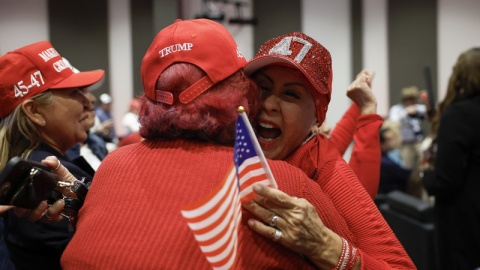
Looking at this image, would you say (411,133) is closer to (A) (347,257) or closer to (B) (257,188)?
(A) (347,257)

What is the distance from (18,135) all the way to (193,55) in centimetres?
96

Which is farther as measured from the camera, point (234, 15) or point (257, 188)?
point (234, 15)

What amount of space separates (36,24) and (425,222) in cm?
1317

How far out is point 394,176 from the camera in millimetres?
5992

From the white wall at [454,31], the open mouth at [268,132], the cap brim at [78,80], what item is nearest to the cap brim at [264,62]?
the open mouth at [268,132]

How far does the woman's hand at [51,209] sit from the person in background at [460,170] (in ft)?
6.68

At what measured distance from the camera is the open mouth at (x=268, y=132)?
1718 millimetres

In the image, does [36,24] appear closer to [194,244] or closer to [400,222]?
[400,222]

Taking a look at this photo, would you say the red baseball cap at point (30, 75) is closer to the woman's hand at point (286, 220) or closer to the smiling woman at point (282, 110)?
the smiling woman at point (282, 110)

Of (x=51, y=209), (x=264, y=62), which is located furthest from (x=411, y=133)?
(x=51, y=209)

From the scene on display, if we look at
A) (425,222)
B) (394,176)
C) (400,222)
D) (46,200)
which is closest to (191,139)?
(46,200)

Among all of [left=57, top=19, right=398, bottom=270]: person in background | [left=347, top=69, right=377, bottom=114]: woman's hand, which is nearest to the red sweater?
[left=57, top=19, right=398, bottom=270]: person in background

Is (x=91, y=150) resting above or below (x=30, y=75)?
below

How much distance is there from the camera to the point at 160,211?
4.21ft
